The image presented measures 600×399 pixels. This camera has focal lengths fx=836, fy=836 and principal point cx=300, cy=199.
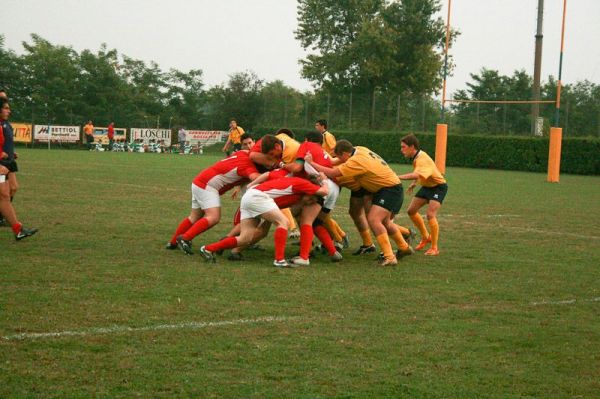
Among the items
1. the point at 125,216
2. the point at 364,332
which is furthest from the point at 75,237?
the point at 364,332

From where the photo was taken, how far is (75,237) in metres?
11.2

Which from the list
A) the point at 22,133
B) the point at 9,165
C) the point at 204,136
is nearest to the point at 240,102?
the point at 204,136

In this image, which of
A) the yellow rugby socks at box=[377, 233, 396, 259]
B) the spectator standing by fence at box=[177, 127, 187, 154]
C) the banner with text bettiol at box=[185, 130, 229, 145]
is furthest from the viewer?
the banner with text bettiol at box=[185, 130, 229, 145]

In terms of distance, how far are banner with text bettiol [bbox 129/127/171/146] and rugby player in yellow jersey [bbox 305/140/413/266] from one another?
143 feet

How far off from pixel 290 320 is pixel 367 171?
145 inches

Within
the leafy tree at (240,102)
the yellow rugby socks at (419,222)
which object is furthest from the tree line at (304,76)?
the yellow rugby socks at (419,222)

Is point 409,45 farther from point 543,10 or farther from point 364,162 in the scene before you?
point 364,162

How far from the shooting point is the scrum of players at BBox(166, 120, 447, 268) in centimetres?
960

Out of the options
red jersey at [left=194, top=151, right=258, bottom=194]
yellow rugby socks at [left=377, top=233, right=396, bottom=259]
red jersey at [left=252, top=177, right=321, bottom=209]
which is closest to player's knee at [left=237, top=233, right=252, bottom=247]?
red jersey at [left=252, top=177, right=321, bottom=209]

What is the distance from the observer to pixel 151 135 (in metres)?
53.5

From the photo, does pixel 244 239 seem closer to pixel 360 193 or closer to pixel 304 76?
pixel 360 193

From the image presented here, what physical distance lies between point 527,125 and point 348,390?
38.0 metres

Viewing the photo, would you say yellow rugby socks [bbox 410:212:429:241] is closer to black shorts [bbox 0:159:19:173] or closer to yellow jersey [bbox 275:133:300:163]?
yellow jersey [bbox 275:133:300:163]

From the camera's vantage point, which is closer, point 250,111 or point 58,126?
point 58,126
